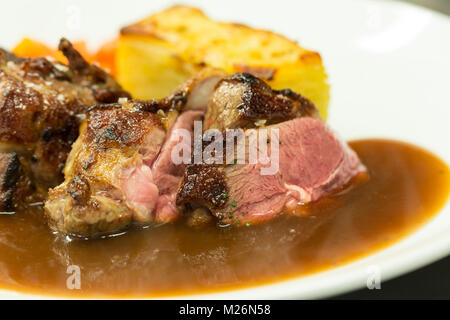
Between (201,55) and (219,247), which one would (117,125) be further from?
(201,55)

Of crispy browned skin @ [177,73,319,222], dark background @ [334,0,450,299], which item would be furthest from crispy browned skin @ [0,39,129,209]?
dark background @ [334,0,450,299]

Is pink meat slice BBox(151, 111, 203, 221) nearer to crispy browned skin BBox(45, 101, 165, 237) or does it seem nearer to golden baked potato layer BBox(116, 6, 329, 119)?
crispy browned skin BBox(45, 101, 165, 237)

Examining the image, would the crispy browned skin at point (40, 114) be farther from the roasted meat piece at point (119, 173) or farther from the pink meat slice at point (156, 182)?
the pink meat slice at point (156, 182)

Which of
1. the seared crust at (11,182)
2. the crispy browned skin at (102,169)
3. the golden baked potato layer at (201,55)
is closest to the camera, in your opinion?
the crispy browned skin at (102,169)

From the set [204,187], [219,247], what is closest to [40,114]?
[204,187]

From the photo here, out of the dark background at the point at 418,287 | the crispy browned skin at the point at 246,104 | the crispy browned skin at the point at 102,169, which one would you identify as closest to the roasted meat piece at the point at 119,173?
the crispy browned skin at the point at 102,169
